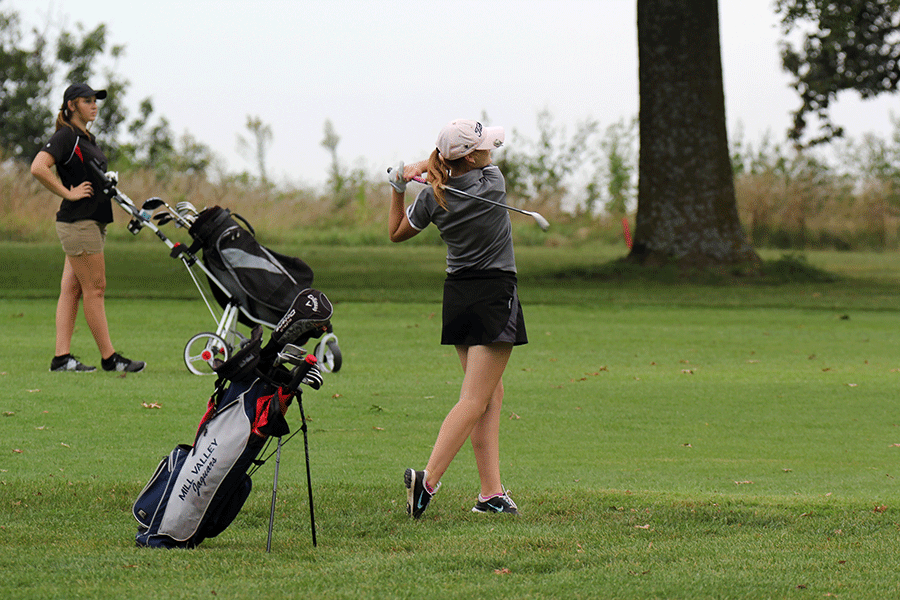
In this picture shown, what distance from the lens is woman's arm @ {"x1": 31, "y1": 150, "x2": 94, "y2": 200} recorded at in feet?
29.3

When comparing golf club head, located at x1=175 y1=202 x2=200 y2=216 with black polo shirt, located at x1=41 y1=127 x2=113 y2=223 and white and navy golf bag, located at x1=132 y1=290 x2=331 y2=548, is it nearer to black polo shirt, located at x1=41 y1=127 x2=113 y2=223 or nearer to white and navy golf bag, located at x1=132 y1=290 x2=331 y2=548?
black polo shirt, located at x1=41 y1=127 x2=113 y2=223

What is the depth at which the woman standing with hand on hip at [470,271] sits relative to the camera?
5.29m

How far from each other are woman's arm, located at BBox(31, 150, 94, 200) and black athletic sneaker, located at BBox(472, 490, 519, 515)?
16.3ft

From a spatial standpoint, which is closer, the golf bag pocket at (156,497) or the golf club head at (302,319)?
the golf club head at (302,319)

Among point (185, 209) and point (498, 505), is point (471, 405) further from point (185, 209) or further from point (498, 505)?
point (185, 209)

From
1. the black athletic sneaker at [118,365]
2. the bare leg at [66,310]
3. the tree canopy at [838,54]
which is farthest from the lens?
the tree canopy at [838,54]

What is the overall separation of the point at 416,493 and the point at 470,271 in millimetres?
1028

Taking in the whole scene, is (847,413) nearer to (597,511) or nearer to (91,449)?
(597,511)

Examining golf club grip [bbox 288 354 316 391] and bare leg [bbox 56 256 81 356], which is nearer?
golf club grip [bbox 288 354 316 391]

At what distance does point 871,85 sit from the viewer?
2522cm

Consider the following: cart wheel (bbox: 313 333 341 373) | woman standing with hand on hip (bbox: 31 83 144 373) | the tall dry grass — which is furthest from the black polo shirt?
the tall dry grass

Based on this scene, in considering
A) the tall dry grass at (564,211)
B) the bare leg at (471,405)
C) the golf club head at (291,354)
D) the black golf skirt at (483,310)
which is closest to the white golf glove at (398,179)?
the black golf skirt at (483,310)

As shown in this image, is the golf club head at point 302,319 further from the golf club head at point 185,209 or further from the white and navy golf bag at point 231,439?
the golf club head at point 185,209

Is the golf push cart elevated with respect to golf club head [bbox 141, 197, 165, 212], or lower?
lower
